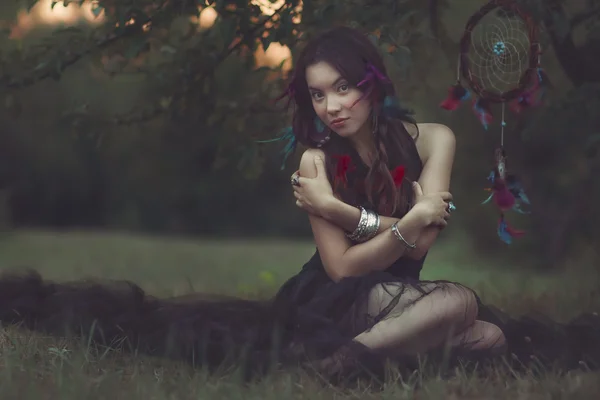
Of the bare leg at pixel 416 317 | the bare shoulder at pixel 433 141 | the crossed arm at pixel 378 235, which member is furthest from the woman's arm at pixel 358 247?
the bare shoulder at pixel 433 141

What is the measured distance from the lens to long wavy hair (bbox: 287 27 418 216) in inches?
125

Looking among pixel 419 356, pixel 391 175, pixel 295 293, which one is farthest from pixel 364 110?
pixel 419 356

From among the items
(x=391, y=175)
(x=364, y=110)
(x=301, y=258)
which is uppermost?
(x=364, y=110)

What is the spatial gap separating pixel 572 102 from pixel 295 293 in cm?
197

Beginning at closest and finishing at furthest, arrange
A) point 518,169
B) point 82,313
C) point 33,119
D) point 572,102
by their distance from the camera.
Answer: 1. point 82,313
2. point 572,102
3. point 518,169
4. point 33,119

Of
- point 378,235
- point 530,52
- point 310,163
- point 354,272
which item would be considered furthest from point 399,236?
point 530,52

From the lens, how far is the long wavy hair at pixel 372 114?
10.4 feet

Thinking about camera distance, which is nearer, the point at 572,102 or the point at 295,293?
the point at 295,293

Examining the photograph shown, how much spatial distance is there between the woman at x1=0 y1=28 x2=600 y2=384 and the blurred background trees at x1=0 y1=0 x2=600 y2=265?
432mm

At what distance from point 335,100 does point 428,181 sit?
470mm

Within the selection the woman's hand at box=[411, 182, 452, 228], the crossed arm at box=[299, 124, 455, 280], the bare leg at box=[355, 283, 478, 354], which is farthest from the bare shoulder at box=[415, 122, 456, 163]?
the bare leg at box=[355, 283, 478, 354]

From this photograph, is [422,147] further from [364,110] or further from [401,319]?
[401,319]

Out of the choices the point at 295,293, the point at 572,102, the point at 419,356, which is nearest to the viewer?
the point at 419,356

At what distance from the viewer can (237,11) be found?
13.1ft
